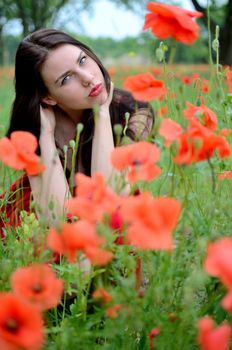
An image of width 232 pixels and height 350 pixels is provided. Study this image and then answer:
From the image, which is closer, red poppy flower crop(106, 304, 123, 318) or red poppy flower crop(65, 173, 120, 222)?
red poppy flower crop(65, 173, 120, 222)

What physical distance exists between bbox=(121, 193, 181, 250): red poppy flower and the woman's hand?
1.22m

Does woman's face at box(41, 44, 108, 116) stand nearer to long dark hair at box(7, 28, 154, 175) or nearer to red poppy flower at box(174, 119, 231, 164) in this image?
long dark hair at box(7, 28, 154, 175)

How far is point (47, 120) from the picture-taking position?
198cm

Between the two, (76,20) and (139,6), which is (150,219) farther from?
(76,20)

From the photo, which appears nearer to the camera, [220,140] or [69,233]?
[69,233]

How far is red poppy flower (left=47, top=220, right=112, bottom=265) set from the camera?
2.55ft

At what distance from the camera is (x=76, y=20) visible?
2034 centimetres

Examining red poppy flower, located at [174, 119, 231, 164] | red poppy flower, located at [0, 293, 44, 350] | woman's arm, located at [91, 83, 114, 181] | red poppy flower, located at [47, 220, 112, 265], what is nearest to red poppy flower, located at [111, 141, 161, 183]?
red poppy flower, located at [174, 119, 231, 164]

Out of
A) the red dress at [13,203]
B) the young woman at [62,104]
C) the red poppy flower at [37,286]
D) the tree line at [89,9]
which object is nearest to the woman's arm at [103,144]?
the young woman at [62,104]

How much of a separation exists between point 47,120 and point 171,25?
101 cm

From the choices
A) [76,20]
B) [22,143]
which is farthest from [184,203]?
[76,20]

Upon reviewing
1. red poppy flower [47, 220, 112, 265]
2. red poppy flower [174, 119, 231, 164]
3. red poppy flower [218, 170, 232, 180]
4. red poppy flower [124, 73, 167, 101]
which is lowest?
red poppy flower [218, 170, 232, 180]

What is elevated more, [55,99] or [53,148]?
[55,99]

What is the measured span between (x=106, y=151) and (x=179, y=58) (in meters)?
30.2
